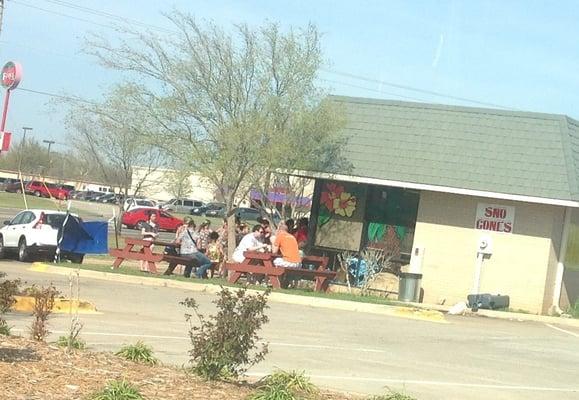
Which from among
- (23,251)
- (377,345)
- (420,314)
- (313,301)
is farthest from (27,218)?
(377,345)

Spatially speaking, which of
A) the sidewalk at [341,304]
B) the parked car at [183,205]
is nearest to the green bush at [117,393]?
the sidewalk at [341,304]

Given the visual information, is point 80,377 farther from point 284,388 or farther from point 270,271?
point 270,271

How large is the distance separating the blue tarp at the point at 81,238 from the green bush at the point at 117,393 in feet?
65.4

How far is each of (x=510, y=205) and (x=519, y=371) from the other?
429 inches

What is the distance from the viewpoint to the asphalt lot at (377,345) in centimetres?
1073

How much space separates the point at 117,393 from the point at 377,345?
7.77 meters

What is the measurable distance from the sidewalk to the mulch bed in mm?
10957

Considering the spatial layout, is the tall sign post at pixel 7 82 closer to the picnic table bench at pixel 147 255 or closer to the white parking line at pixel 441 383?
the picnic table bench at pixel 147 255

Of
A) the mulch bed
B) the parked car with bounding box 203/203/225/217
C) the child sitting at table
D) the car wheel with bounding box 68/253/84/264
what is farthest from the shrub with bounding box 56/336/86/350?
the parked car with bounding box 203/203/225/217

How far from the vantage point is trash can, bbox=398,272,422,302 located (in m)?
23.0

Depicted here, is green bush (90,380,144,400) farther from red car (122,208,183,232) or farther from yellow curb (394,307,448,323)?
red car (122,208,183,232)

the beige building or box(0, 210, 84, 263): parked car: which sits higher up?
the beige building

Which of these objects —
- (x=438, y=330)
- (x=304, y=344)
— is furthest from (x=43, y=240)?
(x=304, y=344)

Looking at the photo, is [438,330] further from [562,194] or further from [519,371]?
[562,194]
